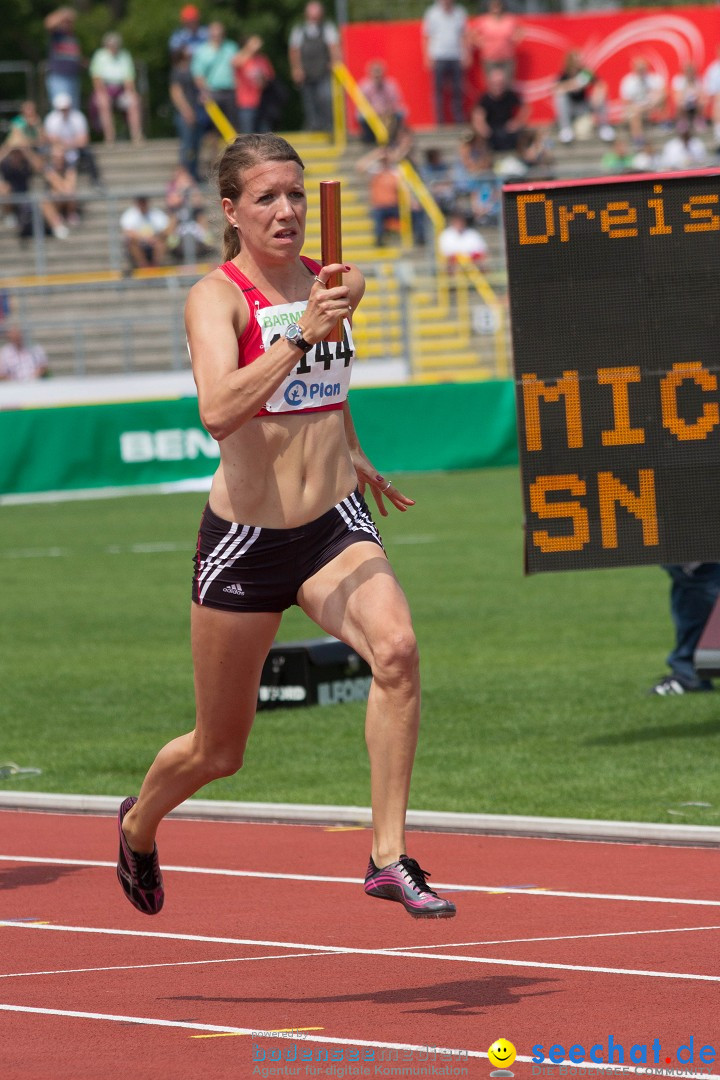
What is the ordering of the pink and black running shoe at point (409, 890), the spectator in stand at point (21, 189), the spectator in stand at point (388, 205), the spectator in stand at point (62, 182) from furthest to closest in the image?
the spectator in stand at point (388, 205), the spectator in stand at point (62, 182), the spectator in stand at point (21, 189), the pink and black running shoe at point (409, 890)

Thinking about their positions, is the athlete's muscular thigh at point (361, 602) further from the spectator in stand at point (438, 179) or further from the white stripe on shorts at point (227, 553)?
the spectator in stand at point (438, 179)

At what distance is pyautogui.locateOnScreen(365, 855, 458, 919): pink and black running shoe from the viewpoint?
556 cm

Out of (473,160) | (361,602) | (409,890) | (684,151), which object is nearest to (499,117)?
(473,160)

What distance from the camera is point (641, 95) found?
37438 mm

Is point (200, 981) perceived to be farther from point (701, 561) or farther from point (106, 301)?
point (106, 301)

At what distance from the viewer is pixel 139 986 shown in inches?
237

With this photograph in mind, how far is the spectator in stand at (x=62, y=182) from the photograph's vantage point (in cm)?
3403

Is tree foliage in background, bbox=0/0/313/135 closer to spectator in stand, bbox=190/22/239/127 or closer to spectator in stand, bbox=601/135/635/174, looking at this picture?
spectator in stand, bbox=190/22/239/127

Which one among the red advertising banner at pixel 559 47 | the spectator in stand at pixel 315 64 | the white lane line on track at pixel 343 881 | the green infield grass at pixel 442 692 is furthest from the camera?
the red advertising banner at pixel 559 47

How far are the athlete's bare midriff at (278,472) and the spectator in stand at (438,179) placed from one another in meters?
29.3

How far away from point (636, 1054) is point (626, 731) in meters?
5.76

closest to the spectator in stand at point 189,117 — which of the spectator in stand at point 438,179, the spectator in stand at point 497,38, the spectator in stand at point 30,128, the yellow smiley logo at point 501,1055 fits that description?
the spectator in stand at point 30,128

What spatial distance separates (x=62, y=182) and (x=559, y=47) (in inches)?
387

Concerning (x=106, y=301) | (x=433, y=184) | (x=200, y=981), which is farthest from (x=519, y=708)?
(x=433, y=184)
